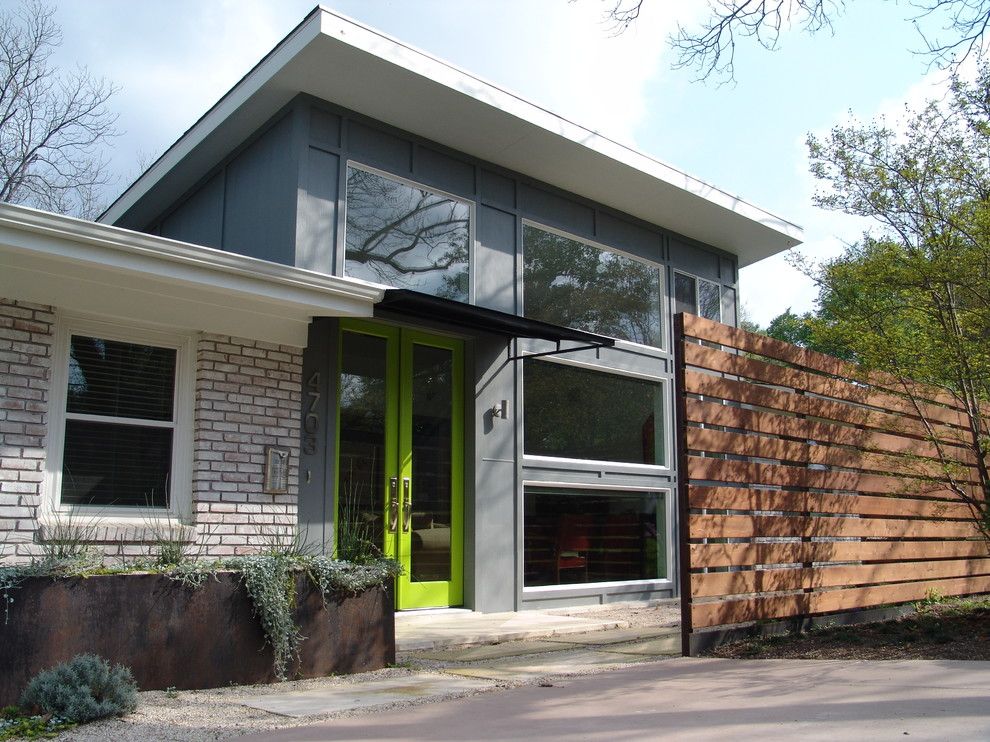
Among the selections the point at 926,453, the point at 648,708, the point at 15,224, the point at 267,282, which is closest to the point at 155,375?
the point at 267,282

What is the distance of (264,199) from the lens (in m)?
8.72

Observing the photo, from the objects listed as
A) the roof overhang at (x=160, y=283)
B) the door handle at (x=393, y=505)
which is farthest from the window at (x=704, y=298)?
the roof overhang at (x=160, y=283)

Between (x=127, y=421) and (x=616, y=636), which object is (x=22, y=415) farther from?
(x=616, y=636)

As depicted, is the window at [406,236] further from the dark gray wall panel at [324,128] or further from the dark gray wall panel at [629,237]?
the dark gray wall panel at [629,237]

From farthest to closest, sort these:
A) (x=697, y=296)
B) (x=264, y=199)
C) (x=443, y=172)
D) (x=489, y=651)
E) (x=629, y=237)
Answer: (x=697, y=296) → (x=629, y=237) → (x=443, y=172) → (x=264, y=199) → (x=489, y=651)

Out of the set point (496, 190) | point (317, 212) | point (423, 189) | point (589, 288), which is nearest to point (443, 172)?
point (423, 189)

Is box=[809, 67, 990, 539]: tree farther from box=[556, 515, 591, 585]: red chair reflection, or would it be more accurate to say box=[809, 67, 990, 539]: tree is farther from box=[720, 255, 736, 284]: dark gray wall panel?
box=[720, 255, 736, 284]: dark gray wall panel

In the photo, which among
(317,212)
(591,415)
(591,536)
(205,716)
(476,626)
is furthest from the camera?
(591,415)

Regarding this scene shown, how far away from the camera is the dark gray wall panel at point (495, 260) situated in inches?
375

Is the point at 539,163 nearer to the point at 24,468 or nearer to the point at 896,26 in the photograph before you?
the point at 896,26

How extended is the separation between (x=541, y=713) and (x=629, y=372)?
690 centimetres

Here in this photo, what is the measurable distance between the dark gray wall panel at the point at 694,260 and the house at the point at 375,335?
73mm

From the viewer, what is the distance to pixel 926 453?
901 cm

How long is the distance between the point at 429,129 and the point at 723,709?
6.36m
